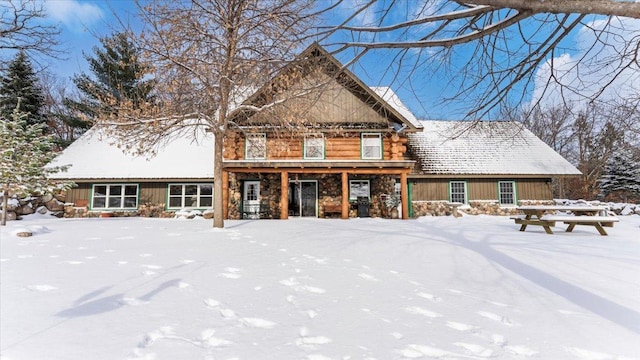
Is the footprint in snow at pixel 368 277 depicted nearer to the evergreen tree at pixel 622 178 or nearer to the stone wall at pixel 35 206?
the stone wall at pixel 35 206

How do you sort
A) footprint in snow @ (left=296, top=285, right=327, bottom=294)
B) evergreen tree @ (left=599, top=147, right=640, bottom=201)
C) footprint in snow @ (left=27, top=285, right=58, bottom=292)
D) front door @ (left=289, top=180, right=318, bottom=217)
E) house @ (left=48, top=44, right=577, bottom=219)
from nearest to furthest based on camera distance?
footprint in snow @ (left=27, top=285, right=58, bottom=292), footprint in snow @ (left=296, top=285, right=327, bottom=294), house @ (left=48, top=44, right=577, bottom=219), front door @ (left=289, top=180, right=318, bottom=217), evergreen tree @ (left=599, top=147, right=640, bottom=201)

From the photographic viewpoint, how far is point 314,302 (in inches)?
138

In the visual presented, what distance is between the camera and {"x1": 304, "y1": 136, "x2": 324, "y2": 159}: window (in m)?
14.7

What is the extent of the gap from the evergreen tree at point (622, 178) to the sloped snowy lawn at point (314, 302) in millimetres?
25229

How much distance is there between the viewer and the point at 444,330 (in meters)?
2.91

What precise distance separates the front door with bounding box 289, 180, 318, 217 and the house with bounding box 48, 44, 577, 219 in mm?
53

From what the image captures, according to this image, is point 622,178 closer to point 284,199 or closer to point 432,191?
point 432,191

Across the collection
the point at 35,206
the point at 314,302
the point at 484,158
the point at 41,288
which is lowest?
the point at 314,302

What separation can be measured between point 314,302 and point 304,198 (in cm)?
1313

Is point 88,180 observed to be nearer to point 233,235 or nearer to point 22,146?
point 22,146

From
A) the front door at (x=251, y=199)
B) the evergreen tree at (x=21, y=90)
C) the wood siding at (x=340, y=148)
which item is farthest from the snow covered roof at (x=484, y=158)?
the evergreen tree at (x=21, y=90)

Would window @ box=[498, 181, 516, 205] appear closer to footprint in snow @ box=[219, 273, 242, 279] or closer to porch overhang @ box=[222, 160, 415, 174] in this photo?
porch overhang @ box=[222, 160, 415, 174]

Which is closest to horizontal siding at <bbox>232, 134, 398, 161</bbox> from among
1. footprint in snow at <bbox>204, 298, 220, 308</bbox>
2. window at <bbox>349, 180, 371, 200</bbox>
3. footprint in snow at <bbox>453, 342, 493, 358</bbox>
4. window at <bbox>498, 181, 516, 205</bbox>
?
window at <bbox>349, 180, 371, 200</bbox>

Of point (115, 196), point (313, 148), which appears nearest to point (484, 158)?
point (313, 148)
